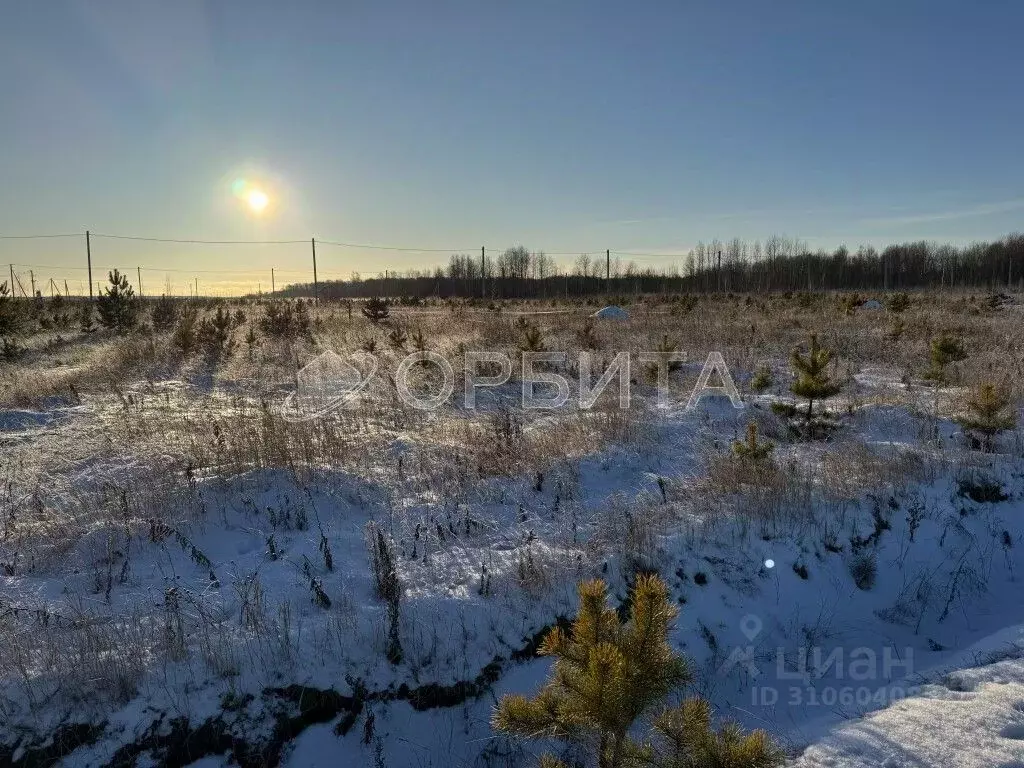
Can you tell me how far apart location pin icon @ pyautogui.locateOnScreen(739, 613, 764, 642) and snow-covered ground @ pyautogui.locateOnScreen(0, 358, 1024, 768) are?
0.06 ft

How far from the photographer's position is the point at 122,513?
15.6ft

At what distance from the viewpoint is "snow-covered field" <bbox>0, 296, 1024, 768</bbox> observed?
301cm

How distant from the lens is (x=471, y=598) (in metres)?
3.91

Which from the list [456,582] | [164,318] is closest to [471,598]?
[456,582]

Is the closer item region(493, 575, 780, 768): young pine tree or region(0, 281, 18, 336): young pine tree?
region(493, 575, 780, 768): young pine tree

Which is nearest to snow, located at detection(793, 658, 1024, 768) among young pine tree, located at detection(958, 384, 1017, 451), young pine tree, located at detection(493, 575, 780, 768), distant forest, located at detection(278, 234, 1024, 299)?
young pine tree, located at detection(493, 575, 780, 768)

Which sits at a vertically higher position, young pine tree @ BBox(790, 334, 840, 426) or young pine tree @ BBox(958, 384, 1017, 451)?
young pine tree @ BBox(790, 334, 840, 426)

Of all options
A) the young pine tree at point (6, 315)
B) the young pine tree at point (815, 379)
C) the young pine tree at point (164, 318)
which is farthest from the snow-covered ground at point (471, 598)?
the young pine tree at point (164, 318)

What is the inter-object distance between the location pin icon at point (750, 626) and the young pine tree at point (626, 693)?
214 cm

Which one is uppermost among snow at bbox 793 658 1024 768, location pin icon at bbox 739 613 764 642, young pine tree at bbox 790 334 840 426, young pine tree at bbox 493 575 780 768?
young pine tree at bbox 790 334 840 426

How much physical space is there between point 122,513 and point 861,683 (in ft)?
18.8

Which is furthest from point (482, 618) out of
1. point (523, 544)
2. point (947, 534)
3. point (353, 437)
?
point (947, 534)

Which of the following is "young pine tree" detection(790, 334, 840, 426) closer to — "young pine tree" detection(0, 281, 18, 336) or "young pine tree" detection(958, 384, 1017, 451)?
"young pine tree" detection(958, 384, 1017, 451)

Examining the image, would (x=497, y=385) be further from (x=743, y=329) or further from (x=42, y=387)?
(x=743, y=329)
